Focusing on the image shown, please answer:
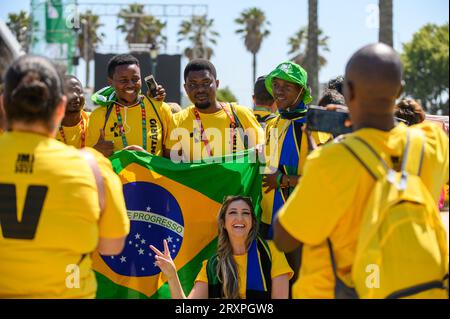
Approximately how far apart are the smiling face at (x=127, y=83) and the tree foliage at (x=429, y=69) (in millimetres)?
45897

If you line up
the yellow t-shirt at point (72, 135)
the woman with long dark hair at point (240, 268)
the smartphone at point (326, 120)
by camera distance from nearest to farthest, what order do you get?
the smartphone at point (326, 120) → the woman with long dark hair at point (240, 268) → the yellow t-shirt at point (72, 135)

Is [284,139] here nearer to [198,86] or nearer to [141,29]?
[198,86]

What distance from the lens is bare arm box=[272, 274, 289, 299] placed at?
15.6 ft

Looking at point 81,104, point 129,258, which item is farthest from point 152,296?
point 81,104

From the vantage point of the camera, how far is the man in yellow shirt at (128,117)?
18.7 feet

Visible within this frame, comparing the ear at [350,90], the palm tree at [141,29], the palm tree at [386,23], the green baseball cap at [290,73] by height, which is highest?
the palm tree at [141,29]

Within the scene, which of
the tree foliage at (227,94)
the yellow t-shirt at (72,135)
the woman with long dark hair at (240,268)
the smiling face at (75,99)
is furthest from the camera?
the tree foliage at (227,94)

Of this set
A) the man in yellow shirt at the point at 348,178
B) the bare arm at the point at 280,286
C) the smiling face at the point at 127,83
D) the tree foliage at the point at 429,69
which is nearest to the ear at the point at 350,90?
the man in yellow shirt at the point at 348,178

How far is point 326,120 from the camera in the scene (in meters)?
3.30

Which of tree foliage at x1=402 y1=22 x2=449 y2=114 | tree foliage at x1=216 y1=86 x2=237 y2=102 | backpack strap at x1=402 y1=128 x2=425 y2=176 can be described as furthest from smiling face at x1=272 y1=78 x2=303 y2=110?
tree foliage at x1=216 y1=86 x2=237 y2=102

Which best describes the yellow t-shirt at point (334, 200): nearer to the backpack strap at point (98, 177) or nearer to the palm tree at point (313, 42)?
the backpack strap at point (98, 177)

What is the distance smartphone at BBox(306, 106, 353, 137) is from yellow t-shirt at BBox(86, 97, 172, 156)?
2.62 metres
